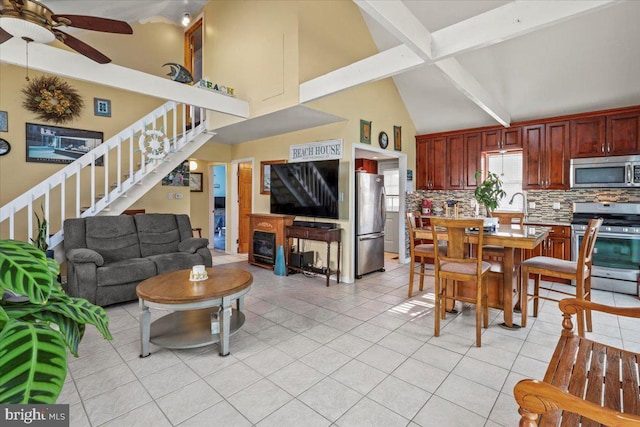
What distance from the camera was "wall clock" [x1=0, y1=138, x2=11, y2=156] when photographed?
173 inches

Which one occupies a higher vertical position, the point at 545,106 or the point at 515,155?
the point at 545,106

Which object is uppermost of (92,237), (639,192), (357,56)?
(357,56)

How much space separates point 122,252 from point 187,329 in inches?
83.4

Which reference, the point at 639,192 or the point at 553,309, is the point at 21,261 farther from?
the point at 639,192

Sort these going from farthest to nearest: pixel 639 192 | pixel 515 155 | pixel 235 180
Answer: pixel 235 180 < pixel 515 155 < pixel 639 192

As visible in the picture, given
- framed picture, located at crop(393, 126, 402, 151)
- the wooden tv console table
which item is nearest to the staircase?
the wooden tv console table

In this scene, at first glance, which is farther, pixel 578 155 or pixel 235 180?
pixel 235 180

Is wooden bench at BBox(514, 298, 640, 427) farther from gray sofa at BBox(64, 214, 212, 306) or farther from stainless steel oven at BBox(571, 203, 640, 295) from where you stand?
gray sofa at BBox(64, 214, 212, 306)

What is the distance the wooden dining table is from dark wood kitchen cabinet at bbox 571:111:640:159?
249 cm

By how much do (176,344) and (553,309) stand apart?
4.08m

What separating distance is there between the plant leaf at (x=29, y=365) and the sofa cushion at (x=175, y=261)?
11.8 ft

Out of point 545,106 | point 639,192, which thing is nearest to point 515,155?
point 545,106

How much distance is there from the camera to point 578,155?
4.68 meters

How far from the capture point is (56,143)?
4.83m
